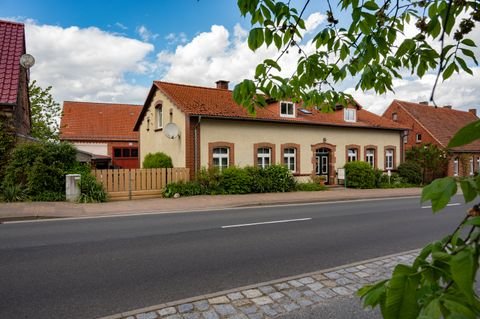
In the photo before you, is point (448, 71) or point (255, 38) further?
point (255, 38)

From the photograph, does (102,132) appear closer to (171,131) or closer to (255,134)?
(171,131)

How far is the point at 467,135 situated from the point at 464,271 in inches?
15.4

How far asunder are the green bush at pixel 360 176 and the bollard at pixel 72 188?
54.3ft

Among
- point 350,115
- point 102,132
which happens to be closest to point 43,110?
point 102,132

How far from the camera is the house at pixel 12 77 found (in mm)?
15469

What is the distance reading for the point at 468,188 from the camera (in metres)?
→ 1.18

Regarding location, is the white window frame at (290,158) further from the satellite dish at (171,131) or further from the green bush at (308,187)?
the satellite dish at (171,131)

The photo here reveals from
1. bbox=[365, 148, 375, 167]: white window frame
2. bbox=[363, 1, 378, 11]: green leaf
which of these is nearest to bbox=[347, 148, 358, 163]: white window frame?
bbox=[365, 148, 375, 167]: white window frame

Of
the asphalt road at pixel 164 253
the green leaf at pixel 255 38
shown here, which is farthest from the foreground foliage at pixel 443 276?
the asphalt road at pixel 164 253

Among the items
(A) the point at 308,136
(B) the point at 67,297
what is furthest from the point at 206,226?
(A) the point at 308,136

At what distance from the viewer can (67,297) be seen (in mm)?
4535

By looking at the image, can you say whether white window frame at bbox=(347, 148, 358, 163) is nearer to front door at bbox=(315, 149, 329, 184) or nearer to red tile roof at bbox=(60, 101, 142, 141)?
front door at bbox=(315, 149, 329, 184)

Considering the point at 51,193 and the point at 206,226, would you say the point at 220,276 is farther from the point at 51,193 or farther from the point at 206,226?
the point at 51,193

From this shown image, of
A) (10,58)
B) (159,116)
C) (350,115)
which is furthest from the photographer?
(350,115)
